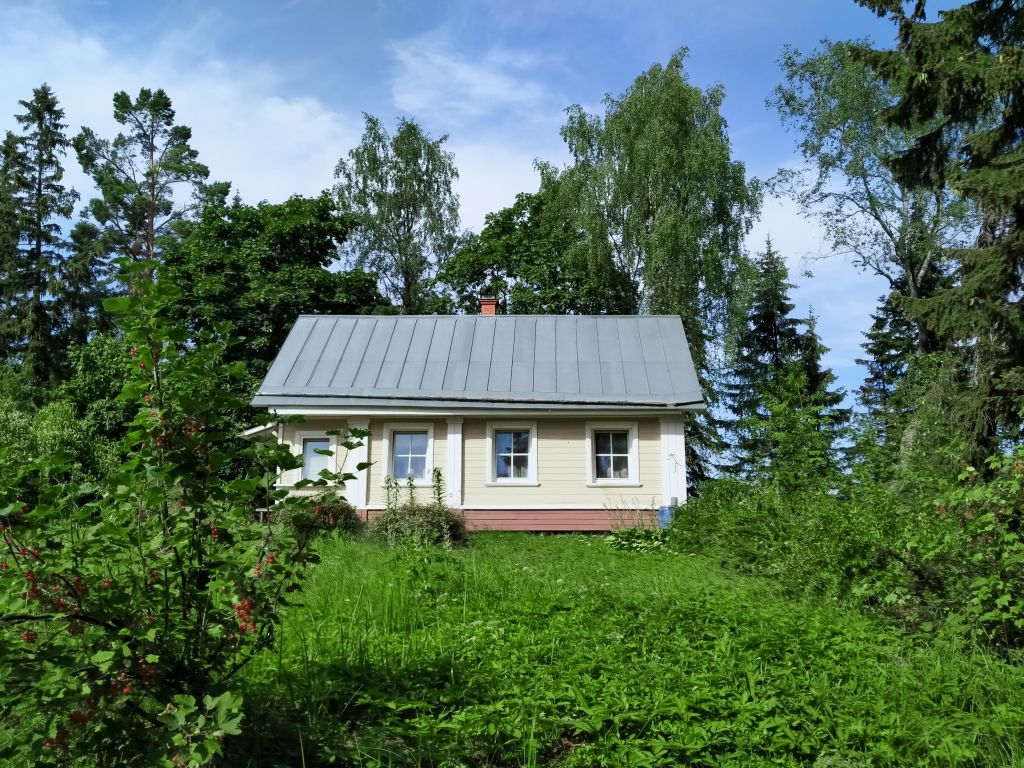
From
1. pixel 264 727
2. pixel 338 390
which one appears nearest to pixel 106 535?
pixel 264 727

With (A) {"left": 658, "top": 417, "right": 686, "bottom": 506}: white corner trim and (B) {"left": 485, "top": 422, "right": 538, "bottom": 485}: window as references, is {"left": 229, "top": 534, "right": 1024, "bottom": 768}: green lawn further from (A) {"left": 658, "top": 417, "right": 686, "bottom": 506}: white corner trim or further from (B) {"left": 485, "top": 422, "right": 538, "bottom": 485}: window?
(B) {"left": 485, "top": 422, "right": 538, "bottom": 485}: window

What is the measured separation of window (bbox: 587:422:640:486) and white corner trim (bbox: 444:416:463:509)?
106 inches

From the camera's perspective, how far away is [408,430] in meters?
17.0

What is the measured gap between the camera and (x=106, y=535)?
10.1 feet

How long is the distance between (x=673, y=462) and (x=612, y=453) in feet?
A: 4.20

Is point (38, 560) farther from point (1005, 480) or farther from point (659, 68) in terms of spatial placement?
point (659, 68)

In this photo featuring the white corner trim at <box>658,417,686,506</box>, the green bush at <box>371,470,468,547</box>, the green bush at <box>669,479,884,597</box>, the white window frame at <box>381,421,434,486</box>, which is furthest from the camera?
the white window frame at <box>381,421,434,486</box>

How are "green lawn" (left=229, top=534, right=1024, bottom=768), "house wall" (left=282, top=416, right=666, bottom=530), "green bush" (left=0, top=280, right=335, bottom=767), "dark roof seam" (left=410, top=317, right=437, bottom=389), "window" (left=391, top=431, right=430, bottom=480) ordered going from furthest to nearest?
"dark roof seam" (left=410, top=317, right=437, bottom=389), "window" (left=391, top=431, right=430, bottom=480), "house wall" (left=282, top=416, right=666, bottom=530), "green lawn" (left=229, top=534, right=1024, bottom=768), "green bush" (left=0, top=280, right=335, bottom=767)

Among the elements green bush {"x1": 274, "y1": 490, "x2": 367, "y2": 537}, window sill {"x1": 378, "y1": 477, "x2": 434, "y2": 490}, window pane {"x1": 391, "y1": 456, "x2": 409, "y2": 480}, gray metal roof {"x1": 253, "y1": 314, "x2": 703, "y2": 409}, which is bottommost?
green bush {"x1": 274, "y1": 490, "x2": 367, "y2": 537}

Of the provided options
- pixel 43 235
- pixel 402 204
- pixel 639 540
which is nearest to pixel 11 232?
pixel 43 235

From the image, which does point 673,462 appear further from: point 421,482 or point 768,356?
point 768,356

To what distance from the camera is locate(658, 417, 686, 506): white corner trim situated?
1636 cm

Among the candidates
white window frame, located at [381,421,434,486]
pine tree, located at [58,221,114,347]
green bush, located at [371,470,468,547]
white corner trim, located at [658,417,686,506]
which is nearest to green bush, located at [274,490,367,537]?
green bush, located at [371,470,468,547]

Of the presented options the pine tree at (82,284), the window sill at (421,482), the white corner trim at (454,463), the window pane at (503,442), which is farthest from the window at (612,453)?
the pine tree at (82,284)
